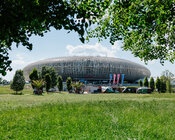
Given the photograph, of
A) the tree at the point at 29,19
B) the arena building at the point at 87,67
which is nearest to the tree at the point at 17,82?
the tree at the point at 29,19

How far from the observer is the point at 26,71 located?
119 metres

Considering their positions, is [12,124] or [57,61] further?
[57,61]

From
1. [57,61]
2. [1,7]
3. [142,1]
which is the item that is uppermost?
[57,61]

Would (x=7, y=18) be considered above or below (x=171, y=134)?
above

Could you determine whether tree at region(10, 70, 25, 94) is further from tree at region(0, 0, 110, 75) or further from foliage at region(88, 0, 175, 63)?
tree at region(0, 0, 110, 75)

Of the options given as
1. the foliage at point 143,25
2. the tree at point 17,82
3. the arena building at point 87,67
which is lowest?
the tree at point 17,82

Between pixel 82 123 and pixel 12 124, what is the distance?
224cm

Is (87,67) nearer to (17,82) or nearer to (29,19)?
(17,82)

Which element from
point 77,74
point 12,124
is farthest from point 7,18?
point 77,74

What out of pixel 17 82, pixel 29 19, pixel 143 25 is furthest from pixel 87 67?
pixel 29 19

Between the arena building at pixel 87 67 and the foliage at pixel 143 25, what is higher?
the arena building at pixel 87 67

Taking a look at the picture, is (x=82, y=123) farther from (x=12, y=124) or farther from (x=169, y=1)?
(x=169, y=1)

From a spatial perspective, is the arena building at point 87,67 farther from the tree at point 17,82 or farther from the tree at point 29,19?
the tree at point 29,19

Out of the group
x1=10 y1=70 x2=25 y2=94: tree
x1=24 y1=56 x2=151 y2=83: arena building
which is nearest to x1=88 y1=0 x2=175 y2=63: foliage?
x1=10 y1=70 x2=25 y2=94: tree
